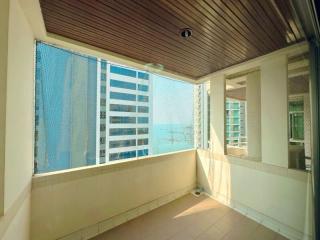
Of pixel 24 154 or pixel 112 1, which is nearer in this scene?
pixel 112 1

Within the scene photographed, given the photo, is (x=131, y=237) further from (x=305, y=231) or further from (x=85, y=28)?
(x=85, y=28)

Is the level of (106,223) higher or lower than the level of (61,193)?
lower

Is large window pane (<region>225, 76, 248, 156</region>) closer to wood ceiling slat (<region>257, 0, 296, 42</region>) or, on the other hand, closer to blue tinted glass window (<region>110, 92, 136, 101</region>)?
wood ceiling slat (<region>257, 0, 296, 42</region>)

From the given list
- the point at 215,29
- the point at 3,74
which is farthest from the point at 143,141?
the point at 3,74

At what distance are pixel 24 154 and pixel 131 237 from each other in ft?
4.96

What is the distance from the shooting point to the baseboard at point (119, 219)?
6.54ft

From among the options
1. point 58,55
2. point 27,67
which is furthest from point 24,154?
point 58,55

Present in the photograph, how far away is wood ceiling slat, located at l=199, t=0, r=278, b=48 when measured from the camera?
1.36 meters

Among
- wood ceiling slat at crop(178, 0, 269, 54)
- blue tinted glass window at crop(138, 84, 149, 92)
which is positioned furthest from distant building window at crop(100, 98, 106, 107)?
wood ceiling slat at crop(178, 0, 269, 54)

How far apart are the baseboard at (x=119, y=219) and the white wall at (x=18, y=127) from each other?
0.57 metres

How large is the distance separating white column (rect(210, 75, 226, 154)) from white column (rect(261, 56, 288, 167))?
655mm

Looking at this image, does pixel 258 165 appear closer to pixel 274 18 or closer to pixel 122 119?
pixel 274 18

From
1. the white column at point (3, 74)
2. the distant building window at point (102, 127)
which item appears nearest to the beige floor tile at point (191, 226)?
the distant building window at point (102, 127)

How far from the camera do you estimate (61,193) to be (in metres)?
1.86
